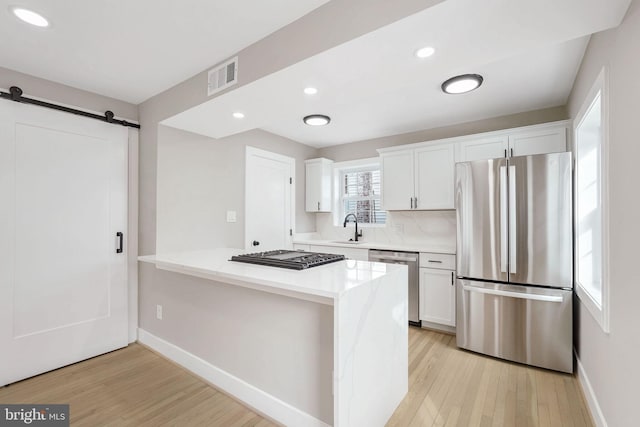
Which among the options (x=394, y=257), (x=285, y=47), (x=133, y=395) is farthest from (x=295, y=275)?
(x=394, y=257)

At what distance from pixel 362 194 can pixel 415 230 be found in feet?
3.47

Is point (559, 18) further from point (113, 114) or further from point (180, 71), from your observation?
point (113, 114)

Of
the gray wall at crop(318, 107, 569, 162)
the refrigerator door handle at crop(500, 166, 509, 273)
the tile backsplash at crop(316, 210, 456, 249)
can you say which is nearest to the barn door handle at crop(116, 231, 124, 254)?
the tile backsplash at crop(316, 210, 456, 249)

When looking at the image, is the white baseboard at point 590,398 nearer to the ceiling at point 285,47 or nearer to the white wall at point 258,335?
the white wall at point 258,335

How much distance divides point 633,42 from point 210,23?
207 centimetres

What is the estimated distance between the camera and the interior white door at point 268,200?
12.0ft

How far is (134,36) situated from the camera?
6.08 ft

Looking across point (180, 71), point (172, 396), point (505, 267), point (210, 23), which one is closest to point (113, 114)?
point (180, 71)

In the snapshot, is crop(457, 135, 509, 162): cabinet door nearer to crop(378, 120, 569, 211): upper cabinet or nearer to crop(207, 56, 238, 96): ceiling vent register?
crop(378, 120, 569, 211): upper cabinet

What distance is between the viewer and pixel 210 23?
172 centimetres

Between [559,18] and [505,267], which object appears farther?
[505,267]

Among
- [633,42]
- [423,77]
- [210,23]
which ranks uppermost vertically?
[210,23]

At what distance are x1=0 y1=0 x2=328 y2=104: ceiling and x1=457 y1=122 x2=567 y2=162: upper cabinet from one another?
245 centimetres

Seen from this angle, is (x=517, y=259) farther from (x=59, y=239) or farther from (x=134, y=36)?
(x=59, y=239)
